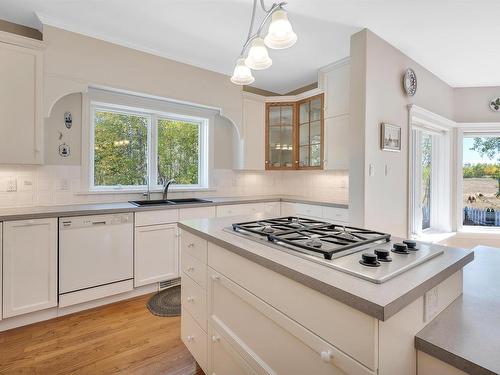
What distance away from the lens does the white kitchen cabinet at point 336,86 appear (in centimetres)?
301

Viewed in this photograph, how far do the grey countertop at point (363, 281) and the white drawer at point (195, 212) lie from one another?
1761 millimetres

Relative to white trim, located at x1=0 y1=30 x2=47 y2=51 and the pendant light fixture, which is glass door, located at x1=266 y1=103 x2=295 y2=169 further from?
white trim, located at x1=0 y1=30 x2=47 y2=51

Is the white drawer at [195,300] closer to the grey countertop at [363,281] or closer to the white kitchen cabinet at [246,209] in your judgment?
the grey countertop at [363,281]

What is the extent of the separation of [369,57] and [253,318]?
2425 mm

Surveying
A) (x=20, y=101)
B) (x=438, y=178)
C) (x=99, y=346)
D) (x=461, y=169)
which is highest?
(x=20, y=101)

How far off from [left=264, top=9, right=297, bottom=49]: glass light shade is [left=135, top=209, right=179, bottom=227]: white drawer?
1.97 metres

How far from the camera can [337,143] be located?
126 inches

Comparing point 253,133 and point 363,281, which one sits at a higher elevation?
point 253,133

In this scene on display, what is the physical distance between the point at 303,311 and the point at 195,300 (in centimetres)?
92

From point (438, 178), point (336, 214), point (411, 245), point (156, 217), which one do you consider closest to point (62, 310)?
point (156, 217)

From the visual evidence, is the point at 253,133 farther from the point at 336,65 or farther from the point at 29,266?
the point at 29,266

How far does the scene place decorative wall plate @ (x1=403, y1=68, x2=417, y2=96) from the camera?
9.23ft

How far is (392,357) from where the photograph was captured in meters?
0.70

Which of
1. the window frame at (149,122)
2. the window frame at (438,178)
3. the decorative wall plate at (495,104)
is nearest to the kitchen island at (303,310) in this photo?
the window frame at (149,122)
